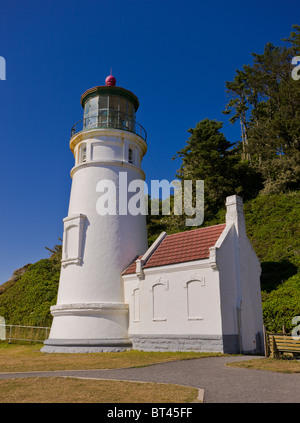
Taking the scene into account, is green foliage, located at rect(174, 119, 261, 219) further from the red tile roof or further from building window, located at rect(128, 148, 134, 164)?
the red tile roof

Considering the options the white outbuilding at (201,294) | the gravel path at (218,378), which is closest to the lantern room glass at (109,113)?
the white outbuilding at (201,294)

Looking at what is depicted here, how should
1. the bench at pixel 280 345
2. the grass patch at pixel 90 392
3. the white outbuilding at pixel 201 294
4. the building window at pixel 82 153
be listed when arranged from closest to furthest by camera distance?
1. the grass patch at pixel 90 392
2. the bench at pixel 280 345
3. the white outbuilding at pixel 201 294
4. the building window at pixel 82 153

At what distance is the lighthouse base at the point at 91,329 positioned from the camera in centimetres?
1703

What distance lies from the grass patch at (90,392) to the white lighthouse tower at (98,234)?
9129mm

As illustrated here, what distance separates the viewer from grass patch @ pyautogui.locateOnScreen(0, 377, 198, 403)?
6445 millimetres

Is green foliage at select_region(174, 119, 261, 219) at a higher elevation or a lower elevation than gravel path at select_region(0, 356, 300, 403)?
higher

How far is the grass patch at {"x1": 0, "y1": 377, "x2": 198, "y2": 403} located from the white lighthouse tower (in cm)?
913

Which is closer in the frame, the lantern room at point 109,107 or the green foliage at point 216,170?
the lantern room at point 109,107

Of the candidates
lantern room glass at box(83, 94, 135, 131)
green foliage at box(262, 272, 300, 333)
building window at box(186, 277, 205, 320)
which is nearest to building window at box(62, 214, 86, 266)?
lantern room glass at box(83, 94, 135, 131)

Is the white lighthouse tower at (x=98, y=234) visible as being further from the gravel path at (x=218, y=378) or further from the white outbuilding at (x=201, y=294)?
the gravel path at (x=218, y=378)
